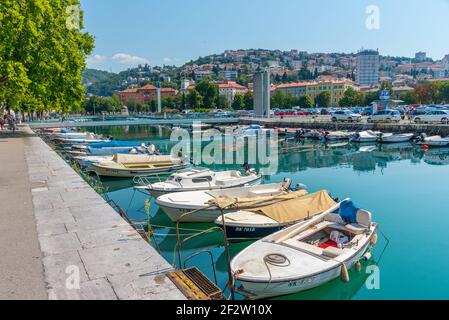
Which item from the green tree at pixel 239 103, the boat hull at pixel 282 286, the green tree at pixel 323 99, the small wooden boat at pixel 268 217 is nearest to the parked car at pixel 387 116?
the small wooden boat at pixel 268 217

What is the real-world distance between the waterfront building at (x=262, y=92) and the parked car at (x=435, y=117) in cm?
3493

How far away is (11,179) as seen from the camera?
13.7m

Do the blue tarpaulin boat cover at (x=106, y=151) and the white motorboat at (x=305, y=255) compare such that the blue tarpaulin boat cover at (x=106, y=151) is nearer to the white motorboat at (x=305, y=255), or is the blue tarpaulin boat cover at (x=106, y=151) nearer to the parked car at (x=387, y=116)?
the white motorboat at (x=305, y=255)

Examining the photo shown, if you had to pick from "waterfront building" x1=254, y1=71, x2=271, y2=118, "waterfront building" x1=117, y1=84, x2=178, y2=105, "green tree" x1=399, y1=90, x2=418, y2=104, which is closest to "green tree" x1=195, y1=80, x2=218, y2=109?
"waterfront building" x1=254, y1=71, x2=271, y2=118

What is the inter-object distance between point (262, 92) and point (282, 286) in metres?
76.7

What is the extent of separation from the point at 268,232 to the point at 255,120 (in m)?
62.9

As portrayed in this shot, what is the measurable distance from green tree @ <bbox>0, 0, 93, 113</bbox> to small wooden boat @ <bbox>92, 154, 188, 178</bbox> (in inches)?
366

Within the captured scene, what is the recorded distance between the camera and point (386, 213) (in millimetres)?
16531

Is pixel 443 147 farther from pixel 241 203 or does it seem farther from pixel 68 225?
pixel 68 225

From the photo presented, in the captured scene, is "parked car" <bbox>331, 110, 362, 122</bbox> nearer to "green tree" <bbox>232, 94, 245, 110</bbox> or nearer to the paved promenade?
the paved promenade

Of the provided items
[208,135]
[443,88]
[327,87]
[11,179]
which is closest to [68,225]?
[11,179]

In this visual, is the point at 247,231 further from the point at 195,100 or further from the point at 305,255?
the point at 195,100

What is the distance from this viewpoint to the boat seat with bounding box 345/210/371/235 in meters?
10.4

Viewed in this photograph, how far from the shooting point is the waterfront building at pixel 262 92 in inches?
3196
